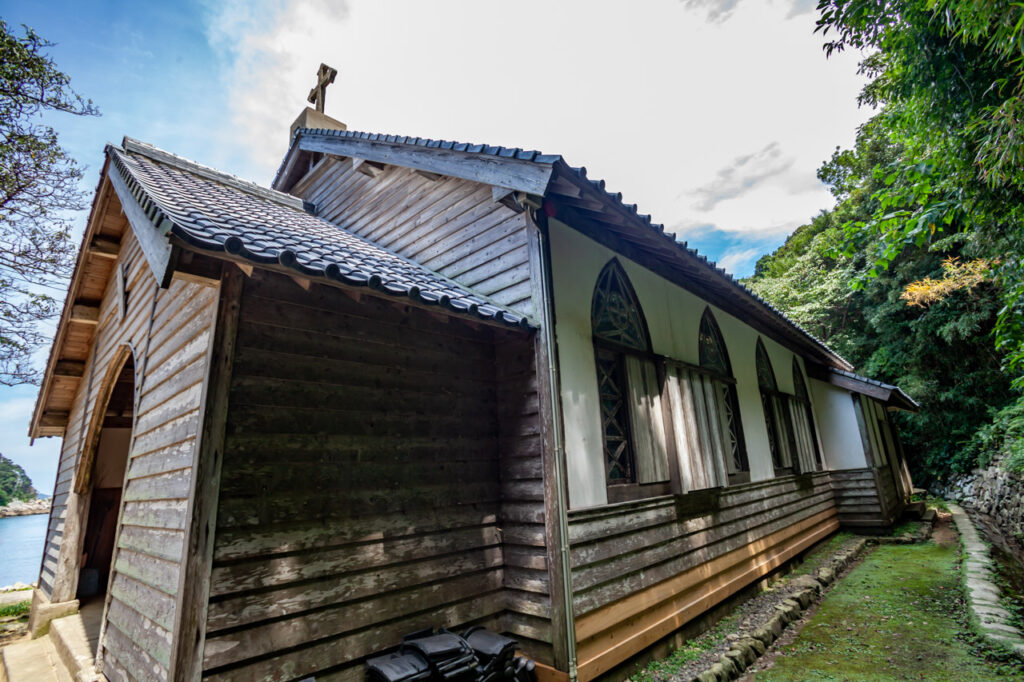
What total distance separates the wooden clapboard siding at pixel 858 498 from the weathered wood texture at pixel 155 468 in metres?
12.6

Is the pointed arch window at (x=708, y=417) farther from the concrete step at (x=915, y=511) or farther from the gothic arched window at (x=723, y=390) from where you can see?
the concrete step at (x=915, y=511)

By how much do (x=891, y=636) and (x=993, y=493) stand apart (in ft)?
36.2

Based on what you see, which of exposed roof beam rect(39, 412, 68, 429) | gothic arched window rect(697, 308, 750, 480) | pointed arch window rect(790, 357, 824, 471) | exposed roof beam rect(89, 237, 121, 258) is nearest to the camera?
exposed roof beam rect(89, 237, 121, 258)

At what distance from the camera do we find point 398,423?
12.1 feet

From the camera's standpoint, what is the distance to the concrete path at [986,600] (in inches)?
168

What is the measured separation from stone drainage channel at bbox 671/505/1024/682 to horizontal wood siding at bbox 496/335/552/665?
4.90 feet

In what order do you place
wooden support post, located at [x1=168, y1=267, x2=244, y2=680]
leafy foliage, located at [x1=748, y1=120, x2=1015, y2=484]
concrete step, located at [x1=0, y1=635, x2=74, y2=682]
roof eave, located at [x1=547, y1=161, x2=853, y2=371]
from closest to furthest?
1. wooden support post, located at [x1=168, y1=267, x2=244, y2=680]
2. roof eave, located at [x1=547, y1=161, x2=853, y2=371]
3. concrete step, located at [x1=0, y1=635, x2=74, y2=682]
4. leafy foliage, located at [x1=748, y1=120, x2=1015, y2=484]

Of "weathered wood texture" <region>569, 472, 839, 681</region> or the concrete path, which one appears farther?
the concrete path

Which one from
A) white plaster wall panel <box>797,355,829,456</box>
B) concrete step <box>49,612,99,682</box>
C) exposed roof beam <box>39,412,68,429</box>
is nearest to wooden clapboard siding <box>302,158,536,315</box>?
concrete step <box>49,612,99,682</box>

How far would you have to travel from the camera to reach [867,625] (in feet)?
16.9

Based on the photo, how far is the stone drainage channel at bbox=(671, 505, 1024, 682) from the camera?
4.16 m

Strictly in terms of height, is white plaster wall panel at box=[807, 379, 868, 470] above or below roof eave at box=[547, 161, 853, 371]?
below

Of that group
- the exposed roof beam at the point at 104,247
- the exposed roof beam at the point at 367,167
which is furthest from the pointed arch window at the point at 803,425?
the exposed roof beam at the point at 104,247

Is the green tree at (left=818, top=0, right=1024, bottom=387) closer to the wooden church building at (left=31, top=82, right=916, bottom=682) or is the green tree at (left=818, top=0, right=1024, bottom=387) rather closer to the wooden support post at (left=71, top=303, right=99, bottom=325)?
Answer: the wooden church building at (left=31, top=82, right=916, bottom=682)
